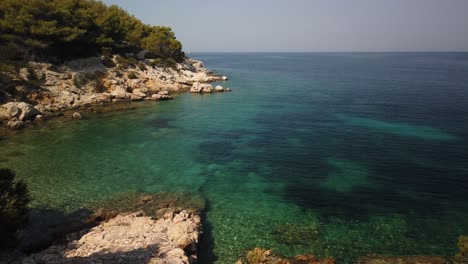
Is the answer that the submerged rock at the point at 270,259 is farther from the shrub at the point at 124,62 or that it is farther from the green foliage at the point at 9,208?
the shrub at the point at 124,62

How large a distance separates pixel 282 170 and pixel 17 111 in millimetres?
40243

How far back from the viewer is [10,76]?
5306cm

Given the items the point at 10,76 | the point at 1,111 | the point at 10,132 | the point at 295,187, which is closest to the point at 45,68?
the point at 10,76

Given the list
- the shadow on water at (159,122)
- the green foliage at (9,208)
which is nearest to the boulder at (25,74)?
the shadow on water at (159,122)

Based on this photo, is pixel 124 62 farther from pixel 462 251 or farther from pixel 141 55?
pixel 462 251

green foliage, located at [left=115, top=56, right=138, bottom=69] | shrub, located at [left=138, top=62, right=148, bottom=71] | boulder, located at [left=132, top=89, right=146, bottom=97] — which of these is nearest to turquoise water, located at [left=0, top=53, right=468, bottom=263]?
boulder, located at [left=132, top=89, right=146, bottom=97]

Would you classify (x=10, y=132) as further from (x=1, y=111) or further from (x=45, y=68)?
(x=45, y=68)

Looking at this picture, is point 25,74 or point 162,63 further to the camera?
point 162,63

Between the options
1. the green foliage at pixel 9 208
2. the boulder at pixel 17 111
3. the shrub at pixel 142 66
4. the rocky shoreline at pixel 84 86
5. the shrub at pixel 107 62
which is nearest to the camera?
the green foliage at pixel 9 208

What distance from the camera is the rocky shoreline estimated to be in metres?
49.1

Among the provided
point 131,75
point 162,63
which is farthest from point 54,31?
point 162,63

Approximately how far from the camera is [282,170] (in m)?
32.3

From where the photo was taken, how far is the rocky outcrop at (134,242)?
16.3m

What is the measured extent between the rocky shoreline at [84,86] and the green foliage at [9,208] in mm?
30638
